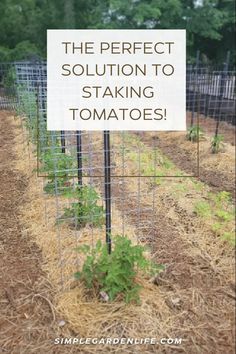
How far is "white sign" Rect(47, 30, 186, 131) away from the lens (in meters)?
2.34

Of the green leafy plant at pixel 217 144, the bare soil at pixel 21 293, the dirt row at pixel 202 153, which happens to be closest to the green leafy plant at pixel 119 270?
the bare soil at pixel 21 293

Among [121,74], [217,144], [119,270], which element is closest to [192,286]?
[119,270]

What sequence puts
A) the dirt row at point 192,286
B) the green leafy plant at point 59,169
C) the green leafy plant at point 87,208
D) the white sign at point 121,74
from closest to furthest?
the dirt row at point 192,286 < the white sign at point 121,74 < the green leafy plant at point 87,208 < the green leafy plant at point 59,169

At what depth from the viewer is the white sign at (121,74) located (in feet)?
7.68

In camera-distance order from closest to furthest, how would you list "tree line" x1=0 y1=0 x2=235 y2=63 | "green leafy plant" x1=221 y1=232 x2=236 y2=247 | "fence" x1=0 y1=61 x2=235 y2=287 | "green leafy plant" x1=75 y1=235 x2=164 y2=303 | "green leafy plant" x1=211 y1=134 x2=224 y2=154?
"green leafy plant" x1=221 y1=232 x2=236 y2=247
"green leafy plant" x1=75 y1=235 x2=164 y2=303
"fence" x1=0 y1=61 x2=235 y2=287
"green leafy plant" x1=211 y1=134 x2=224 y2=154
"tree line" x1=0 y1=0 x2=235 y2=63

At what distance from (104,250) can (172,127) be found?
0.81 meters

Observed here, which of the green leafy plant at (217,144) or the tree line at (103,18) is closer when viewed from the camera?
the green leafy plant at (217,144)

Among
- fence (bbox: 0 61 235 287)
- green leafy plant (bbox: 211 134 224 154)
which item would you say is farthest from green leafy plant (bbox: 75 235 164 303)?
green leafy plant (bbox: 211 134 224 154)

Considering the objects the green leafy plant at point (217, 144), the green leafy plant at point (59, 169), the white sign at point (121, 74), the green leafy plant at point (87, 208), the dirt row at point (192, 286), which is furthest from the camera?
the green leafy plant at point (217, 144)

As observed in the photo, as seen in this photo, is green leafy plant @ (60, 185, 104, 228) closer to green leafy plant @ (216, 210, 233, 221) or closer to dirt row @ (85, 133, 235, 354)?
dirt row @ (85, 133, 235, 354)

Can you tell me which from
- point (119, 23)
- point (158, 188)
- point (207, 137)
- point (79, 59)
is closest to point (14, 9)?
point (119, 23)

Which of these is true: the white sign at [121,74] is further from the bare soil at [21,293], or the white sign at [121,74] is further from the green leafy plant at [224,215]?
the bare soil at [21,293]

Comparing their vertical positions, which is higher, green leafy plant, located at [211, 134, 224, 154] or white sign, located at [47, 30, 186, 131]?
white sign, located at [47, 30, 186, 131]

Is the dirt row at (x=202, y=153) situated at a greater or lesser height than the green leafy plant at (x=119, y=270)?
greater
